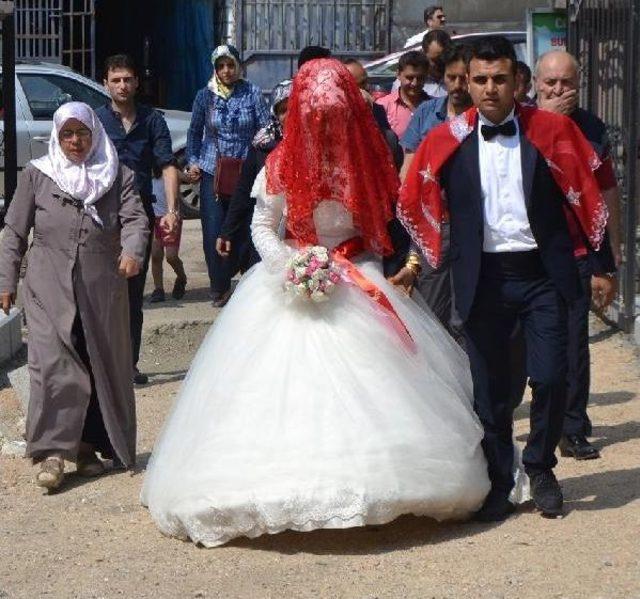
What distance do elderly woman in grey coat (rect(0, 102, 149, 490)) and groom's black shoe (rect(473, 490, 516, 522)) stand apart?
1978mm

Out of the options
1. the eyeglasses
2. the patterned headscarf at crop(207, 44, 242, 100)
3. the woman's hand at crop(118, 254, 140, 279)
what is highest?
the patterned headscarf at crop(207, 44, 242, 100)

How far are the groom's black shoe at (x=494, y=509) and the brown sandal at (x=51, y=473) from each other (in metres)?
1.99

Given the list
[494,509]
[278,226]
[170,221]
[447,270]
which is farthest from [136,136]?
[494,509]

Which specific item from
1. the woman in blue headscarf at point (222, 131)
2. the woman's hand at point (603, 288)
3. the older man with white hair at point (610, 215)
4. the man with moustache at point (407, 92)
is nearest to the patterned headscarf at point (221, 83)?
the woman in blue headscarf at point (222, 131)

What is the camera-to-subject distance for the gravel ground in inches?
223

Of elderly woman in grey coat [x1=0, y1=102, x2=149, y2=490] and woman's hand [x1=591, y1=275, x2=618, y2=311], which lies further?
elderly woman in grey coat [x1=0, y1=102, x2=149, y2=490]

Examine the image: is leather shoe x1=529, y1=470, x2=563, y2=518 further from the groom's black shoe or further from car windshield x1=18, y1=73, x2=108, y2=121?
car windshield x1=18, y1=73, x2=108, y2=121

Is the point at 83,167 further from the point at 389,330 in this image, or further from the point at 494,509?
the point at 494,509

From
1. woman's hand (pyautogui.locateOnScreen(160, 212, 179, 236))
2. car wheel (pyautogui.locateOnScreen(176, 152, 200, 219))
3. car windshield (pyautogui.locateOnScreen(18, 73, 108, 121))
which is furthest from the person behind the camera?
car wheel (pyautogui.locateOnScreen(176, 152, 200, 219))

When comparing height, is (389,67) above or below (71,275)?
above

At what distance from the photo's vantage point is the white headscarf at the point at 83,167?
7.44 m

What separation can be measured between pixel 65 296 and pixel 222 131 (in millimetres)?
4691

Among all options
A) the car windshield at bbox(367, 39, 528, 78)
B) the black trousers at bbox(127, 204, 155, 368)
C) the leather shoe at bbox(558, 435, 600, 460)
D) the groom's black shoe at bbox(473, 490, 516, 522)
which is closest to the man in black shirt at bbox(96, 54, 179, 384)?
the black trousers at bbox(127, 204, 155, 368)

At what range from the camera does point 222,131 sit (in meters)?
12.0
